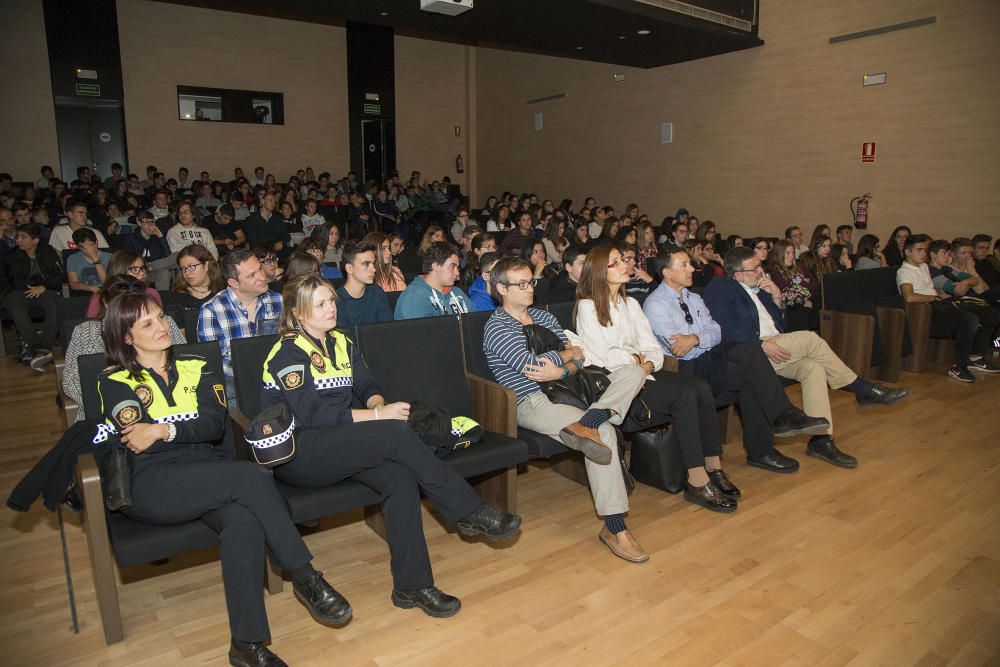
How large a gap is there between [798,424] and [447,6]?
213 inches

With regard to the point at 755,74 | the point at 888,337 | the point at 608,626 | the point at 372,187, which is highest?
the point at 755,74

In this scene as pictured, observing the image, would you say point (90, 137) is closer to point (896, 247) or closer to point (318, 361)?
point (318, 361)

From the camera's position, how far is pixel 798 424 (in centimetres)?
352

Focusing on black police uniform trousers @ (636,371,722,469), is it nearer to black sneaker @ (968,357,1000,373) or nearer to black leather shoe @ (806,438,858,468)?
black leather shoe @ (806,438,858,468)

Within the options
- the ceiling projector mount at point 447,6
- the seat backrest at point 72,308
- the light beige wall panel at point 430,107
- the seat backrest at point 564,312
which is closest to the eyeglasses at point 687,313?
the seat backrest at point 564,312

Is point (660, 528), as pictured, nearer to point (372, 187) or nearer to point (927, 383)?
point (927, 383)

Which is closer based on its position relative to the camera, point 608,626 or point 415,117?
point 608,626

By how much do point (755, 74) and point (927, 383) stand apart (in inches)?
236

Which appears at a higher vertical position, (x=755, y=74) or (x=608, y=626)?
(x=755, y=74)

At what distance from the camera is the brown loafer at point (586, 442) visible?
8.80 ft

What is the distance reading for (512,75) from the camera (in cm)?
Result: 1379

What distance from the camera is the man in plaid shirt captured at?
10.2ft

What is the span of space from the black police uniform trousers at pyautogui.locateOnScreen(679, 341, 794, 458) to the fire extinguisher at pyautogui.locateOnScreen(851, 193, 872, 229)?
241 inches

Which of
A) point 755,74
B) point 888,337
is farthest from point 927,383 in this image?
point 755,74
